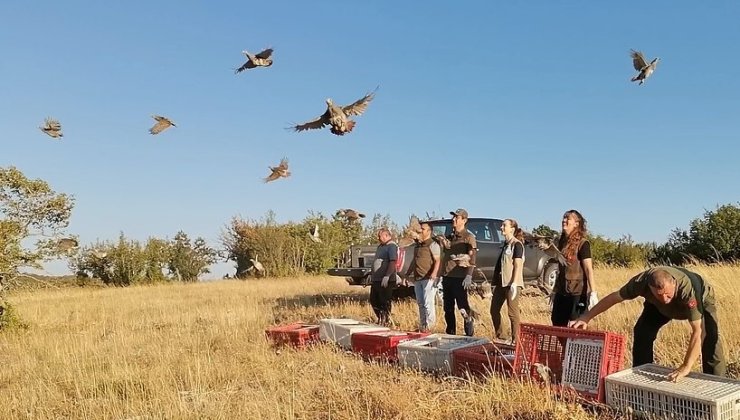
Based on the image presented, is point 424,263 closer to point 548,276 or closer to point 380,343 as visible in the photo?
point 380,343

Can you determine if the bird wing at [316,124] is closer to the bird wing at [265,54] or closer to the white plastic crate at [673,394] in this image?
the bird wing at [265,54]

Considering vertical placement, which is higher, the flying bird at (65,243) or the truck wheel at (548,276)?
the flying bird at (65,243)

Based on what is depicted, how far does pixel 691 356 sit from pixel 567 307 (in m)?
2.00

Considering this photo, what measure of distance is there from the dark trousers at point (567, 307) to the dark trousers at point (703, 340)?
1102 millimetres

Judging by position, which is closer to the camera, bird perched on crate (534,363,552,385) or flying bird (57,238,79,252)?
bird perched on crate (534,363,552,385)

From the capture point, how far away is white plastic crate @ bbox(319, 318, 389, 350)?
23.1 feet

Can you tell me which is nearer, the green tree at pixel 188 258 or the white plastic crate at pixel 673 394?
the white plastic crate at pixel 673 394

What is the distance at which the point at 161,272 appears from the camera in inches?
984

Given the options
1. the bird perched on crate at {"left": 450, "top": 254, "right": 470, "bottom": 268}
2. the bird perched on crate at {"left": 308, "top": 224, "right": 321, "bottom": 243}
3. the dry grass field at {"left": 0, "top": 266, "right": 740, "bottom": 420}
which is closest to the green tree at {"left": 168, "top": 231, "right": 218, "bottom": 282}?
the bird perched on crate at {"left": 308, "top": 224, "right": 321, "bottom": 243}

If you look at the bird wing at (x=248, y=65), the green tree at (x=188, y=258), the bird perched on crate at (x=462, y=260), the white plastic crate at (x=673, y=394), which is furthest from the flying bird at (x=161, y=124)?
the green tree at (x=188, y=258)

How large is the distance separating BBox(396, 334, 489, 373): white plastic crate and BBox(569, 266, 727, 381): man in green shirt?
1.26m

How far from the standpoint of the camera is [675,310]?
14.6 ft

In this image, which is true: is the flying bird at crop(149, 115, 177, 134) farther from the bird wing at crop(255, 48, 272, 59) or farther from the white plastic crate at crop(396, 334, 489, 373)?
the white plastic crate at crop(396, 334, 489, 373)

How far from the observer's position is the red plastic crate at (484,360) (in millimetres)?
5090
